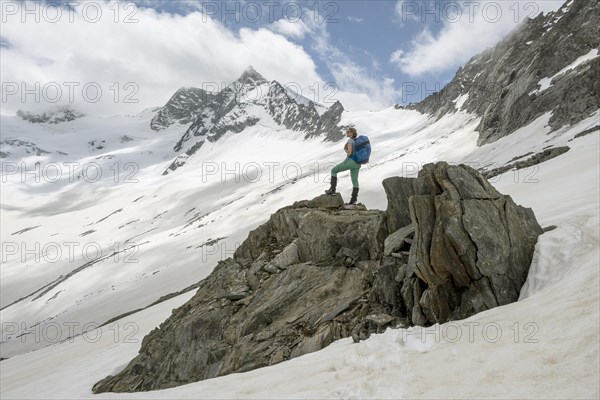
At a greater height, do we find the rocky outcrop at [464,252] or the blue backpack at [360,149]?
the blue backpack at [360,149]

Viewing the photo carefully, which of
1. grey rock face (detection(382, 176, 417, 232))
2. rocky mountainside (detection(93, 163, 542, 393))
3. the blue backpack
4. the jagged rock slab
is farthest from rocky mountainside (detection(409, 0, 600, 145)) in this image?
the jagged rock slab

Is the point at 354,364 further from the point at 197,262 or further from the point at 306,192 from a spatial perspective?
the point at 306,192

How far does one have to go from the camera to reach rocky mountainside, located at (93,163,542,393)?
7.70 metres

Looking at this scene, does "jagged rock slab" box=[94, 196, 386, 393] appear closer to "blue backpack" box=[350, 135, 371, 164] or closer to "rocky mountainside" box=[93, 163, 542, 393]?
"rocky mountainside" box=[93, 163, 542, 393]

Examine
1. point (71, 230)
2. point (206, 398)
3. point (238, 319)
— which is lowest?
point (206, 398)

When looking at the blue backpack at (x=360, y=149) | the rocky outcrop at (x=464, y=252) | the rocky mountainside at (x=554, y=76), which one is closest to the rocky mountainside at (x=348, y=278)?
the rocky outcrop at (x=464, y=252)

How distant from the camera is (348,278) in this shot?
33.2ft

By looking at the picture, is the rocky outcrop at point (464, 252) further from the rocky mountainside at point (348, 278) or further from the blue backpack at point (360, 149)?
the blue backpack at point (360, 149)

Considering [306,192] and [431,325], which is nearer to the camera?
[431,325]

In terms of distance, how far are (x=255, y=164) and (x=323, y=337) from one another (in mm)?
159612

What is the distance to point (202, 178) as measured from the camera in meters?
161

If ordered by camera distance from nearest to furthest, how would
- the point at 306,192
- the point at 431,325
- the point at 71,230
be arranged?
the point at 431,325 < the point at 306,192 < the point at 71,230

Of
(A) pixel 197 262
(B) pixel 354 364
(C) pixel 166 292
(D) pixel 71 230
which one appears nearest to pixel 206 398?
(B) pixel 354 364

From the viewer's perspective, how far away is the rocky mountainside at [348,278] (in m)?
7.70
